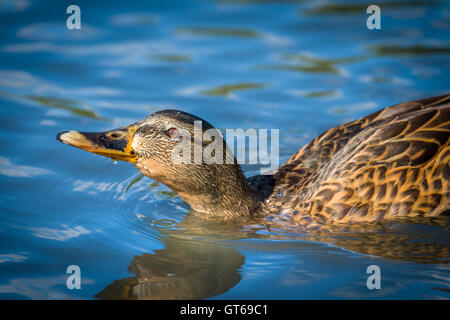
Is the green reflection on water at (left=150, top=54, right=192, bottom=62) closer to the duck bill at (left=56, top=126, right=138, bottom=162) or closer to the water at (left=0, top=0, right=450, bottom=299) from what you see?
the water at (left=0, top=0, right=450, bottom=299)

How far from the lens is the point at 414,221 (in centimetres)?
630

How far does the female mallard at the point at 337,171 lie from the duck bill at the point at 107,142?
0.01 metres

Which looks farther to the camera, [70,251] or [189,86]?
[189,86]

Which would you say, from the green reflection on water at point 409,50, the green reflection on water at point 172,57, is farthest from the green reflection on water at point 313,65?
the green reflection on water at point 172,57

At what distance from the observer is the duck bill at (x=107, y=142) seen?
20.9ft

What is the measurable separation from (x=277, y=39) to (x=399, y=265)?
7.08 m

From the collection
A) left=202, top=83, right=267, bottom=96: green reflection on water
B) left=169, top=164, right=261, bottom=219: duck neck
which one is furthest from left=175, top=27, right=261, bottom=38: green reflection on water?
left=169, top=164, right=261, bottom=219: duck neck

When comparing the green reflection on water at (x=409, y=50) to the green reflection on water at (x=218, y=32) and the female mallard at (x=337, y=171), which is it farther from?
the female mallard at (x=337, y=171)

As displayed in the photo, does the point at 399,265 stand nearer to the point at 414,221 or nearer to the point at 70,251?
the point at 414,221

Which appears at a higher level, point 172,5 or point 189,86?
point 172,5

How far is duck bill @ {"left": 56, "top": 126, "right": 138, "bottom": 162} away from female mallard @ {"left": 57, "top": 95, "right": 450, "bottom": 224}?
1cm

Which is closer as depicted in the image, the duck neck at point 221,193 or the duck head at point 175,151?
the duck head at point 175,151
